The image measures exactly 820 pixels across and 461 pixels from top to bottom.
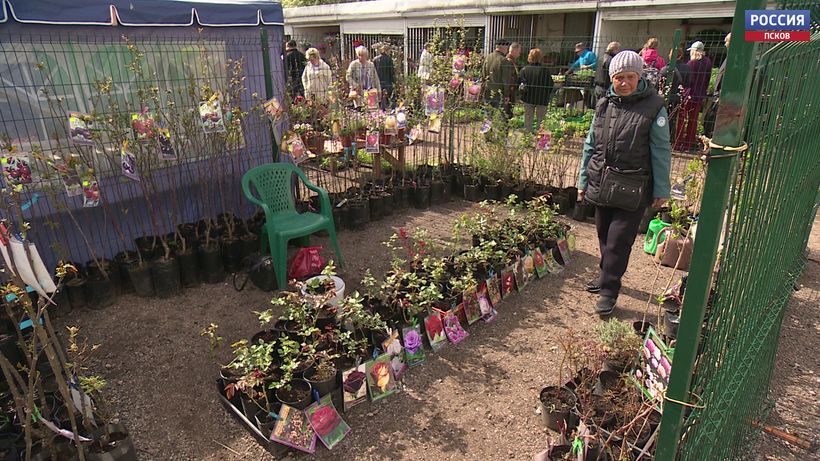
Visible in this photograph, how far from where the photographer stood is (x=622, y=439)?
233cm

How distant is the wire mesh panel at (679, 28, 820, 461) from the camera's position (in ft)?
4.68

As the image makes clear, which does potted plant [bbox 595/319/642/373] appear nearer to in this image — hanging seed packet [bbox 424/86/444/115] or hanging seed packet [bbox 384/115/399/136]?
hanging seed packet [bbox 384/115/399/136]

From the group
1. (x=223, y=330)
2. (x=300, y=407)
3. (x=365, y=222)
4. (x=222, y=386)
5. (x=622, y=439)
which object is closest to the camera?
(x=622, y=439)

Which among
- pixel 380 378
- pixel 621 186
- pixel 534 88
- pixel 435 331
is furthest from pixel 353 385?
Result: pixel 534 88

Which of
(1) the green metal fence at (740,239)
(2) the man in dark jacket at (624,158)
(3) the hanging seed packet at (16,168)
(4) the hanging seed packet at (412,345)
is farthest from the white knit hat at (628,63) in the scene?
(3) the hanging seed packet at (16,168)

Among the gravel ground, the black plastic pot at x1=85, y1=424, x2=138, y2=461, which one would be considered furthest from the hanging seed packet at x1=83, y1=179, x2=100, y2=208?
the black plastic pot at x1=85, y1=424, x2=138, y2=461

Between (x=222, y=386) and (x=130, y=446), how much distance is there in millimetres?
576

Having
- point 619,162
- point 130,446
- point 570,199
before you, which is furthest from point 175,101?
point 570,199

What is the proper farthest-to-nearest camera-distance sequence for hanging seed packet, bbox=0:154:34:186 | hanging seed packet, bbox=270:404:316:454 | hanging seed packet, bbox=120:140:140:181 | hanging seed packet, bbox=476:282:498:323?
hanging seed packet, bbox=120:140:140:181, hanging seed packet, bbox=476:282:498:323, hanging seed packet, bbox=0:154:34:186, hanging seed packet, bbox=270:404:316:454

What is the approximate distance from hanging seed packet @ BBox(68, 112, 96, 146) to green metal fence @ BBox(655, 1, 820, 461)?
398 cm

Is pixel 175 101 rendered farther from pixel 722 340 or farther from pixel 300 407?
pixel 722 340

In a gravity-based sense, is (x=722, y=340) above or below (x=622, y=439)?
above

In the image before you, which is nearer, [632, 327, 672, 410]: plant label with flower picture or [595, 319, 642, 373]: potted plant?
[632, 327, 672, 410]: plant label with flower picture

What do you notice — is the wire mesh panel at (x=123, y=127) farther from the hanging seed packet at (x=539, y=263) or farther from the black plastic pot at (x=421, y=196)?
the hanging seed packet at (x=539, y=263)
